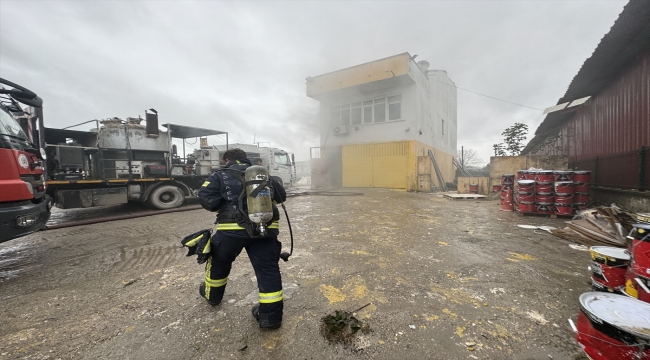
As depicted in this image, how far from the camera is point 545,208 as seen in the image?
576 centimetres

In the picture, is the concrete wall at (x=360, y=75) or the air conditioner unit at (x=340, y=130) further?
the air conditioner unit at (x=340, y=130)

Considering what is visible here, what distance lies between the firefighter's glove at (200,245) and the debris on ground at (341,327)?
116 centimetres

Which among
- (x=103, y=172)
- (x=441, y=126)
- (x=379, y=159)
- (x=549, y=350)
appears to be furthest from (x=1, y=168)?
(x=441, y=126)

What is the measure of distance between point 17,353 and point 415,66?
654 inches

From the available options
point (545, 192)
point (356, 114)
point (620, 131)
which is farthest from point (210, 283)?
point (356, 114)

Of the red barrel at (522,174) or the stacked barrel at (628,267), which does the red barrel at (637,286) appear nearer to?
the stacked barrel at (628,267)

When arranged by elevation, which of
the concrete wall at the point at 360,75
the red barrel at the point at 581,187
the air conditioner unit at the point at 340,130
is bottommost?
the red barrel at the point at 581,187

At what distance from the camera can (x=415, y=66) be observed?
14.2m

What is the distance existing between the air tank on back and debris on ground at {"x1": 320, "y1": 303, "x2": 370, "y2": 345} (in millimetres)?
900

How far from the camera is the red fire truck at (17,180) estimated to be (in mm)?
2820

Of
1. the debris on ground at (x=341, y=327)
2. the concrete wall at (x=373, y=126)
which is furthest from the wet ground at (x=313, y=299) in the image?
the concrete wall at (x=373, y=126)

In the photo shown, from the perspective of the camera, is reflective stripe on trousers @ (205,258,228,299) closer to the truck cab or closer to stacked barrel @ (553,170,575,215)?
stacked barrel @ (553,170,575,215)

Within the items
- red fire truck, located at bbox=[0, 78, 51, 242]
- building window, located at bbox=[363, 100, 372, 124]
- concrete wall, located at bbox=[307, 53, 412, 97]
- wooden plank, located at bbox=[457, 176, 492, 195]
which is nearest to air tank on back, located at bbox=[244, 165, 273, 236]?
red fire truck, located at bbox=[0, 78, 51, 242]

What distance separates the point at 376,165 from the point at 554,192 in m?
9.75
